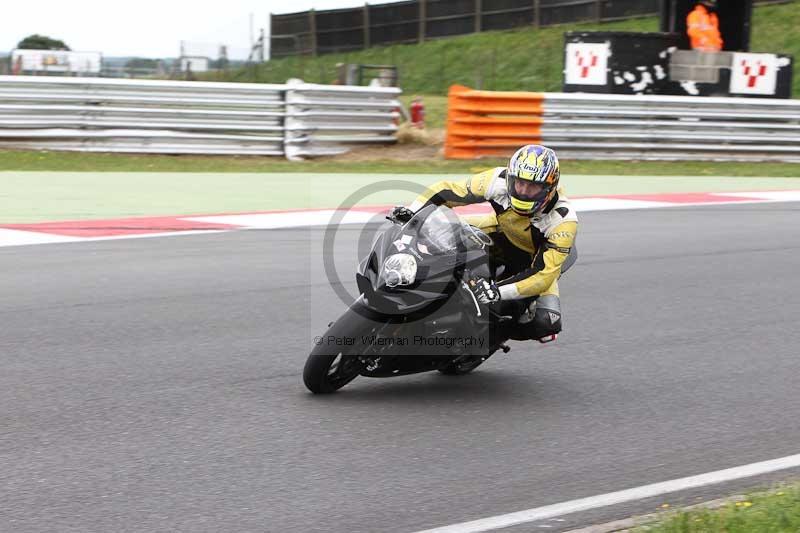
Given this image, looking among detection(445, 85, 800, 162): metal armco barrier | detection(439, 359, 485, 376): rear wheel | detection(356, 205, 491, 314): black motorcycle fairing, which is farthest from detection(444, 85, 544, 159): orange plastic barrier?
detection(356, 205, 491, 314): black motorcycle fairing

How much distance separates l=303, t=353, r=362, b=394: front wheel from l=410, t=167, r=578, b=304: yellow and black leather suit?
88 centimetres

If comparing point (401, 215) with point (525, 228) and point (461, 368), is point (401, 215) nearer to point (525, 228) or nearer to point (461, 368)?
point (525, 228)

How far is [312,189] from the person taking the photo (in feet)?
51.2

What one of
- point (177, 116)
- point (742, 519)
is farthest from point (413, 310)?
point (177, 116)

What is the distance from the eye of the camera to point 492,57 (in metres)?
39.8

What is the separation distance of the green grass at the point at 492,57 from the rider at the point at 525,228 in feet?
91.3

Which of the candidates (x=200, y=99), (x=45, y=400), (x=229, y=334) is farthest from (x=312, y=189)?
(x=45, y=400)

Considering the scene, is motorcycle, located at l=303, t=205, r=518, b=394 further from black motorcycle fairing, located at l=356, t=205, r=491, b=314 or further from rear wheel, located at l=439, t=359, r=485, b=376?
rear wheel, located at l=439, t=359, r=485, b=376

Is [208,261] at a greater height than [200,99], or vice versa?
[200,99]

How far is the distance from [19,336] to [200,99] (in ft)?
37.3

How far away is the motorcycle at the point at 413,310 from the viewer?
5.52 meters

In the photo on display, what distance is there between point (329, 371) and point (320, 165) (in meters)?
12.5

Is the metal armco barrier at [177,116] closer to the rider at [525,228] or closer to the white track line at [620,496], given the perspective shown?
the rider at [525,228]

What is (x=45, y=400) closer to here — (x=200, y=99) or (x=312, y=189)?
(x=312, y=189)
